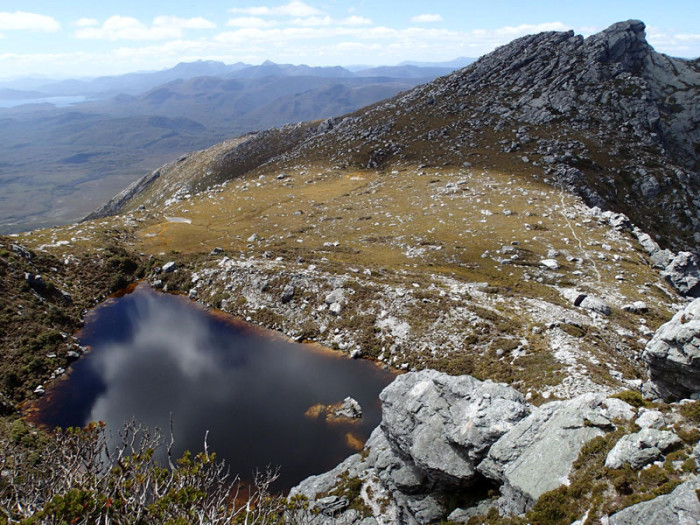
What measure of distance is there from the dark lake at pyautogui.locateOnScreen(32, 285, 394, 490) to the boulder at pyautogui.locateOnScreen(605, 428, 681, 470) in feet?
84.2

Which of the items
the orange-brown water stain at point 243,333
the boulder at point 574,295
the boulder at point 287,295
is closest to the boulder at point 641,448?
the orange-brown water stain at point 243,333

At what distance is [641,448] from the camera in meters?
16.8

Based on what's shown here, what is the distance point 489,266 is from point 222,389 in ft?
152

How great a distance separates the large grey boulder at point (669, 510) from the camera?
13.1 meters

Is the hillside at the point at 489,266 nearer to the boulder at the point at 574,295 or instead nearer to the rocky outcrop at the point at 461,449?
the rocky outcrop at the point at 461,449

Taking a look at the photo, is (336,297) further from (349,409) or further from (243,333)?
(349,409)

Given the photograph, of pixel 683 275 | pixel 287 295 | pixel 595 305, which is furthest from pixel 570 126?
pixel 287 295

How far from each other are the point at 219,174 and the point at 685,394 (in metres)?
189

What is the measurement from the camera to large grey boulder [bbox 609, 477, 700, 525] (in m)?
13.1

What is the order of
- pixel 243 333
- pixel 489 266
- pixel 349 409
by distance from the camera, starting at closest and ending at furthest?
pixel 349 409 → pixel 243 333 → pixel 489 266

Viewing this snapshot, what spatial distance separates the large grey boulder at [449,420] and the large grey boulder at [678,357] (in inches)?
292

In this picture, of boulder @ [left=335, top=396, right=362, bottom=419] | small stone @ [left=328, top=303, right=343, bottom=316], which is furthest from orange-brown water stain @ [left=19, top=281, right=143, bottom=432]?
small stone @ [left=328, top=303, right=343, bottom=316]

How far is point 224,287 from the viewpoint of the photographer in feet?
225

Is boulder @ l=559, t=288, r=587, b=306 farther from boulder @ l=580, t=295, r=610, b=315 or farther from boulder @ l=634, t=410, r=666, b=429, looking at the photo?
boulder @ l=634, t=410, r=666, b=429
